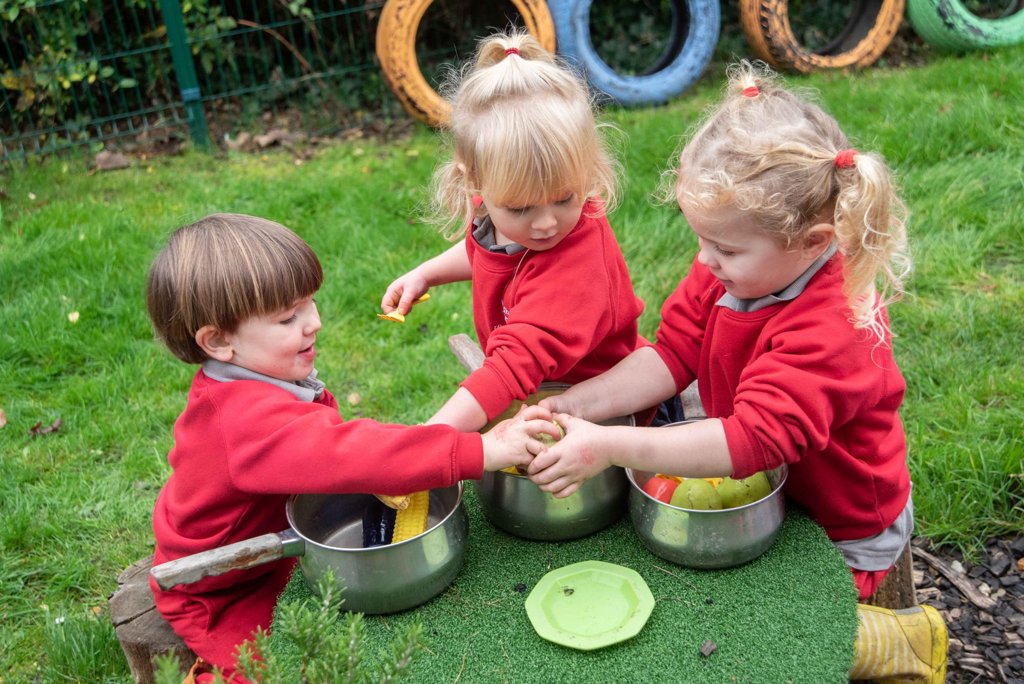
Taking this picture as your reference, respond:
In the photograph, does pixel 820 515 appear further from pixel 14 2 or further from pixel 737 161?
pixel 14 2

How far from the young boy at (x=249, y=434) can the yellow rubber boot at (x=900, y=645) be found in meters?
0.93

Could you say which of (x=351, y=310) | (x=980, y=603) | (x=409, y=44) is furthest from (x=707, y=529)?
(x=409, y=44)

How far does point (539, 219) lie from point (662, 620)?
0.93 m

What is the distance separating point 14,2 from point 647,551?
19.0 ft

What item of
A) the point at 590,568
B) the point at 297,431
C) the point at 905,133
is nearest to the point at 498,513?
the point at 590,568

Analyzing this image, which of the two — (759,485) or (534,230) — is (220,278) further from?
(759,485)

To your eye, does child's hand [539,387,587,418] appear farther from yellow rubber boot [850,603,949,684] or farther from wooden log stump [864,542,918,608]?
wooden log stump [864,542,918,608]

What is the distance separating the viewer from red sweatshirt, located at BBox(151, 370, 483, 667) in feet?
6.29

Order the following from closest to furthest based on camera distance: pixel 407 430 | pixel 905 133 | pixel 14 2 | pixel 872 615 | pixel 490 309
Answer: pixel 407 430 < pixel 872 615 < pixel 490 309 < pixel 905 133 < pixel 14 2

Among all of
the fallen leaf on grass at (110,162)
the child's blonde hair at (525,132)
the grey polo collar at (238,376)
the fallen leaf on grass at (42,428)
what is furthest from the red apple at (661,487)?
the fallen leaf on grass at (110,162)

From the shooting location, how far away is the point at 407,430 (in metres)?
1.93

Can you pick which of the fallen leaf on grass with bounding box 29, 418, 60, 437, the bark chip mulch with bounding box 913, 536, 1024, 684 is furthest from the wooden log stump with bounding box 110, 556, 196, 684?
the bark chip mulch with bounding box 913, 536, 1024, 684

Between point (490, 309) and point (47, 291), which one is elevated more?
point (490, 309)

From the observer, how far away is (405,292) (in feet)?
9.19
